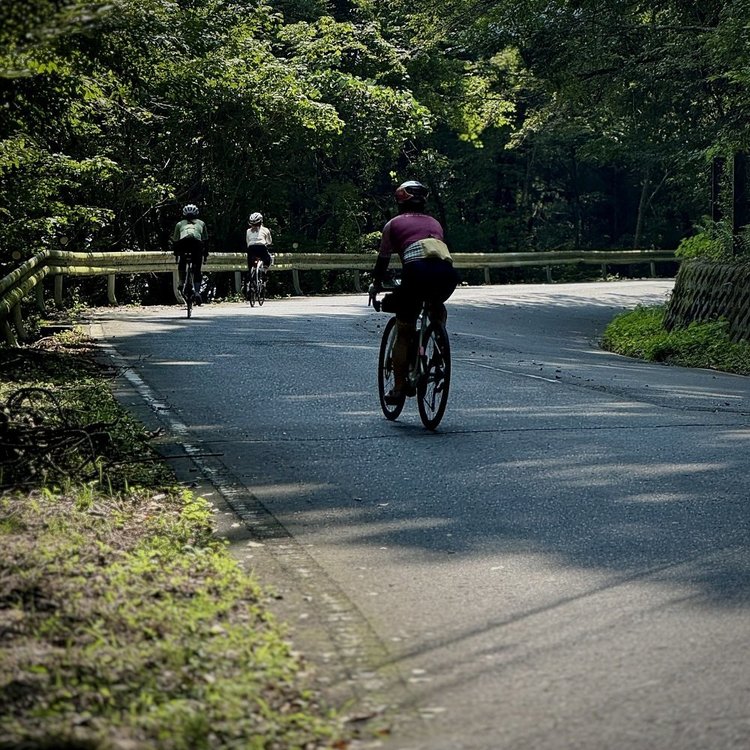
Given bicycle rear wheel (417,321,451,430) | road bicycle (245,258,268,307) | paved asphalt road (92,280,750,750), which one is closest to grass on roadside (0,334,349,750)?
paved asphalt road (92,280,750,750)

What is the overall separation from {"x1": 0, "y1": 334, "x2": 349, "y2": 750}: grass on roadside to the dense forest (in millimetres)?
2386

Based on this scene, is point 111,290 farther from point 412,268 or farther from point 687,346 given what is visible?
point 412,268

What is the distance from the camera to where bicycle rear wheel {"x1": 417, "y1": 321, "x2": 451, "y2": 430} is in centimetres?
1124

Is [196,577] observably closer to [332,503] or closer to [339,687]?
[339,687]

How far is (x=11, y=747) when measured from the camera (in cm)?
388

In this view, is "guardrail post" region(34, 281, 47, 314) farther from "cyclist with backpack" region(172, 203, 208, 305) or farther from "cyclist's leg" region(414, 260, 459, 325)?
"cyclist's leg" region(414, 260, 459, 325)

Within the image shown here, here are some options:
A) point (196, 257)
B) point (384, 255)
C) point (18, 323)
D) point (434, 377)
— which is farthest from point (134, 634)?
point (196, 257)

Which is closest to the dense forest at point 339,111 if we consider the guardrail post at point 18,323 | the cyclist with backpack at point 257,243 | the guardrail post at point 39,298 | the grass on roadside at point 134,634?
the guardrail post at point 39,298

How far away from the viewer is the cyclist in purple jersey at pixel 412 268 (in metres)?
11.2

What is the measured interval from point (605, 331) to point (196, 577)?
66.8ft

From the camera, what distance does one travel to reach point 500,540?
7301 millimetres

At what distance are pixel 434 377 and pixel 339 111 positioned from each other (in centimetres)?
2896

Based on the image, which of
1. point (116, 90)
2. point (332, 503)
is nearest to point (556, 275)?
point (116, 90)

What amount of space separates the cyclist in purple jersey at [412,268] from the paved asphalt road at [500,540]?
665mm
